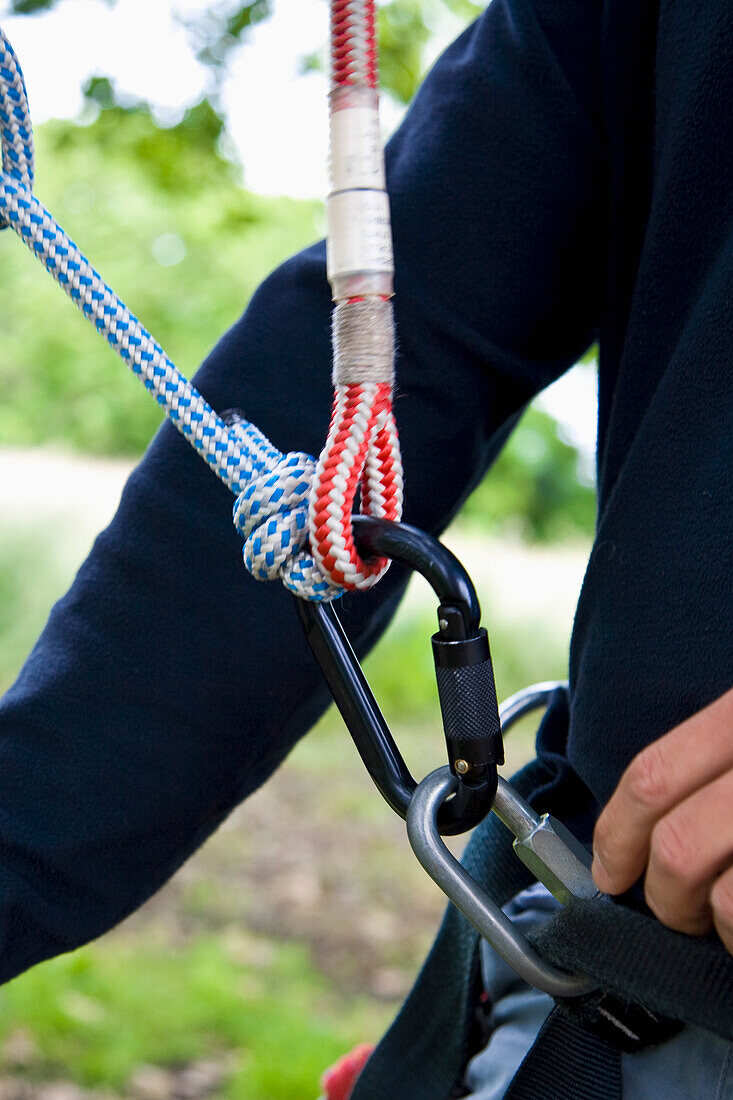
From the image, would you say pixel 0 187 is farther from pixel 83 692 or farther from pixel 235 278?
pixel 235 278

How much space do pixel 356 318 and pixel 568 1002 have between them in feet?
1.25

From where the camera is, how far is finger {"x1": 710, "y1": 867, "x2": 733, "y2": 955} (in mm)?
413

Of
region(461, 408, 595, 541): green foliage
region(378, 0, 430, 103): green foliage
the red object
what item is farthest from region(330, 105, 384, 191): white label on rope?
region(461, 408, 595, 541): green foliage

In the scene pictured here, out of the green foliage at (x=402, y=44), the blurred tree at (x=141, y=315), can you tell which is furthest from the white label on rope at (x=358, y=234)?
the blurred tree at (x=141, y=315)

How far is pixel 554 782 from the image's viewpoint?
0.67 meters

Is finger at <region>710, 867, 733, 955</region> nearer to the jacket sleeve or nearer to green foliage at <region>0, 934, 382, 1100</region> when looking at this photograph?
Result: the jacket sleeve

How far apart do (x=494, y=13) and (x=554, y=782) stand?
557 millimetres

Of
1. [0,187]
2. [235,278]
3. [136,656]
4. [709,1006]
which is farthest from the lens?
[235,278]

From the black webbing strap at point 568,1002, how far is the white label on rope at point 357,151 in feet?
1.29

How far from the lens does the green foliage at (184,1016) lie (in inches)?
81.3

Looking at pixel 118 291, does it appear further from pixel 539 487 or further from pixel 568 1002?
pixel 568 1002

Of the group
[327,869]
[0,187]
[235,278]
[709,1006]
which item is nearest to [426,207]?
[0,187]

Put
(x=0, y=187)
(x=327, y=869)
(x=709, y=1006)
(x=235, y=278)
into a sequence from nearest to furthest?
(x=709, y=1006) < (x=0, y=187) < (x=327, y=869) < (x=235, y=278)

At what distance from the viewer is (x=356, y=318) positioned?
0.52 m
